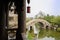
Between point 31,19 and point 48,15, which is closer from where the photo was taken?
point 31,19

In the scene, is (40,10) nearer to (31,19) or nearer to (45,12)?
(45,12)

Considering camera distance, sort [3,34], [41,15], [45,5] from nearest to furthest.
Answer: [3,34], [41,15], [45,5]

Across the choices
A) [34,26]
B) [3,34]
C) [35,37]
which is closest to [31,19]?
[34,26]

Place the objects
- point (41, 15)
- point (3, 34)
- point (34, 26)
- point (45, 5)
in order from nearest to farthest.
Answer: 1. point (3, 34)
2. point (34, 26)
3. point (41, 15)
4. point (45, 5)

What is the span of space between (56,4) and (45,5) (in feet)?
3.06

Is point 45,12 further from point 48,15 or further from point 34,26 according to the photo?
point 34,26

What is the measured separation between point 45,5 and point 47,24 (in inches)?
76.1

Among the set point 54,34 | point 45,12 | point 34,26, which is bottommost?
point 54,34

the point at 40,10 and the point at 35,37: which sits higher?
the point at 40,10

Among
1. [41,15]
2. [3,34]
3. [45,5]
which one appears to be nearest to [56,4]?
[45,5]

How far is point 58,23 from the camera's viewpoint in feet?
41.1

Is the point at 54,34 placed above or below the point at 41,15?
below

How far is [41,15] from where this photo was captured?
39.7ft

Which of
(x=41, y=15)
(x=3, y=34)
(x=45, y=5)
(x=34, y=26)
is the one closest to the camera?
(x=3, y=34)
